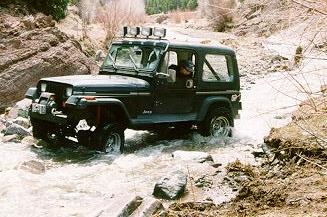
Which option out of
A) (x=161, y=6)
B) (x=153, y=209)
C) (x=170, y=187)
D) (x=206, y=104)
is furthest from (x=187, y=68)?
(x=161, y=6)

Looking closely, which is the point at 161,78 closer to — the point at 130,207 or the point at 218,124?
the point at 218,124

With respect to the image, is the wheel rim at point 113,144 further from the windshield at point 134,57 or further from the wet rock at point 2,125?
the wet rock at point 2,125

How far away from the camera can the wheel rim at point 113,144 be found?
8.06 meters

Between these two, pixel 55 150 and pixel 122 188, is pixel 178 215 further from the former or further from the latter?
pixel 55 150

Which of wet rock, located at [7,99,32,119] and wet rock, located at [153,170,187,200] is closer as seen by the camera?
wet rock, located at [153,170,187,200]

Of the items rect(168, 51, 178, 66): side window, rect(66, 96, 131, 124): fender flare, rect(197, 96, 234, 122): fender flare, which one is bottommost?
rect(197, 96, 234, 122): fender flare

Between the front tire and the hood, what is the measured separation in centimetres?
160

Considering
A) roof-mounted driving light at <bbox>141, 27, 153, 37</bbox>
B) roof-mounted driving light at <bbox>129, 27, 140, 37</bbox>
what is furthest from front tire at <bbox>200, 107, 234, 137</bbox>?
roof-mounted driving light at <bbox>129, 27, 140, 37</bbox>

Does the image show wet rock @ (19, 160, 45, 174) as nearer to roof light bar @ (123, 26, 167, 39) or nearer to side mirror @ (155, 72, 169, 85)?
side mirror @ (155, 72, 169, 85)

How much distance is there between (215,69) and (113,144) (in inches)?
106

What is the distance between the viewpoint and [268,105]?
14312 millimetres

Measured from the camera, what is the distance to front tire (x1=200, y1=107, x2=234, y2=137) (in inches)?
382

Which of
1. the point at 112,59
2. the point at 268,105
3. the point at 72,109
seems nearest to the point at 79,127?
the point at 72,109

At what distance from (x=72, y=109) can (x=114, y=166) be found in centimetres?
103
